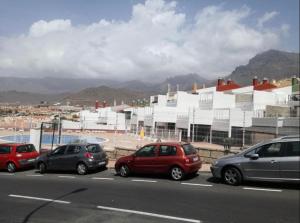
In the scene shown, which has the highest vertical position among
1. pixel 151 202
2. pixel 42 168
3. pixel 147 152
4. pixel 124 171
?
pixel 147 152

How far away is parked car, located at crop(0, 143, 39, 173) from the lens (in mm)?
20703

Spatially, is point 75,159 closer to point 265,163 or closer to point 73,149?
point 73,149

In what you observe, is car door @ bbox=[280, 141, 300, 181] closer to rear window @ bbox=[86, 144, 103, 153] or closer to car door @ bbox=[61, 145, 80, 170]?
rear window @ bbox=[86, 144, 103, 153]

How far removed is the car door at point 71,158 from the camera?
18.2m

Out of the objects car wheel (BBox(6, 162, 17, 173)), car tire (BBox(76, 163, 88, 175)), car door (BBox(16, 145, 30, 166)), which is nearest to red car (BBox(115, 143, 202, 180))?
car tire (BBox(76, 163, 88, 175))

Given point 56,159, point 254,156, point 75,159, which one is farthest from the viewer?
point 56,159

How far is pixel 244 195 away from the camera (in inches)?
419

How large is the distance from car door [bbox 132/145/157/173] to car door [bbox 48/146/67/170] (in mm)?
4840

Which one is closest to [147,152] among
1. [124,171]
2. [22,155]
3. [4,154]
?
[124,171]

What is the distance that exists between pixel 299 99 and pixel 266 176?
32.2 metres

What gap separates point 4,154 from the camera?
69.2ft

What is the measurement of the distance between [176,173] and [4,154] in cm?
1133

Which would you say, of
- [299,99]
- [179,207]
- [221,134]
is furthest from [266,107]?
[179,207]

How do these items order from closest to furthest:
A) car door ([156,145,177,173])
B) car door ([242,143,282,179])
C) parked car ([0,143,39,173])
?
car door ([242,143,282,179]), car door ([156,145,177,173]), parked car ([0,143,39,173])
